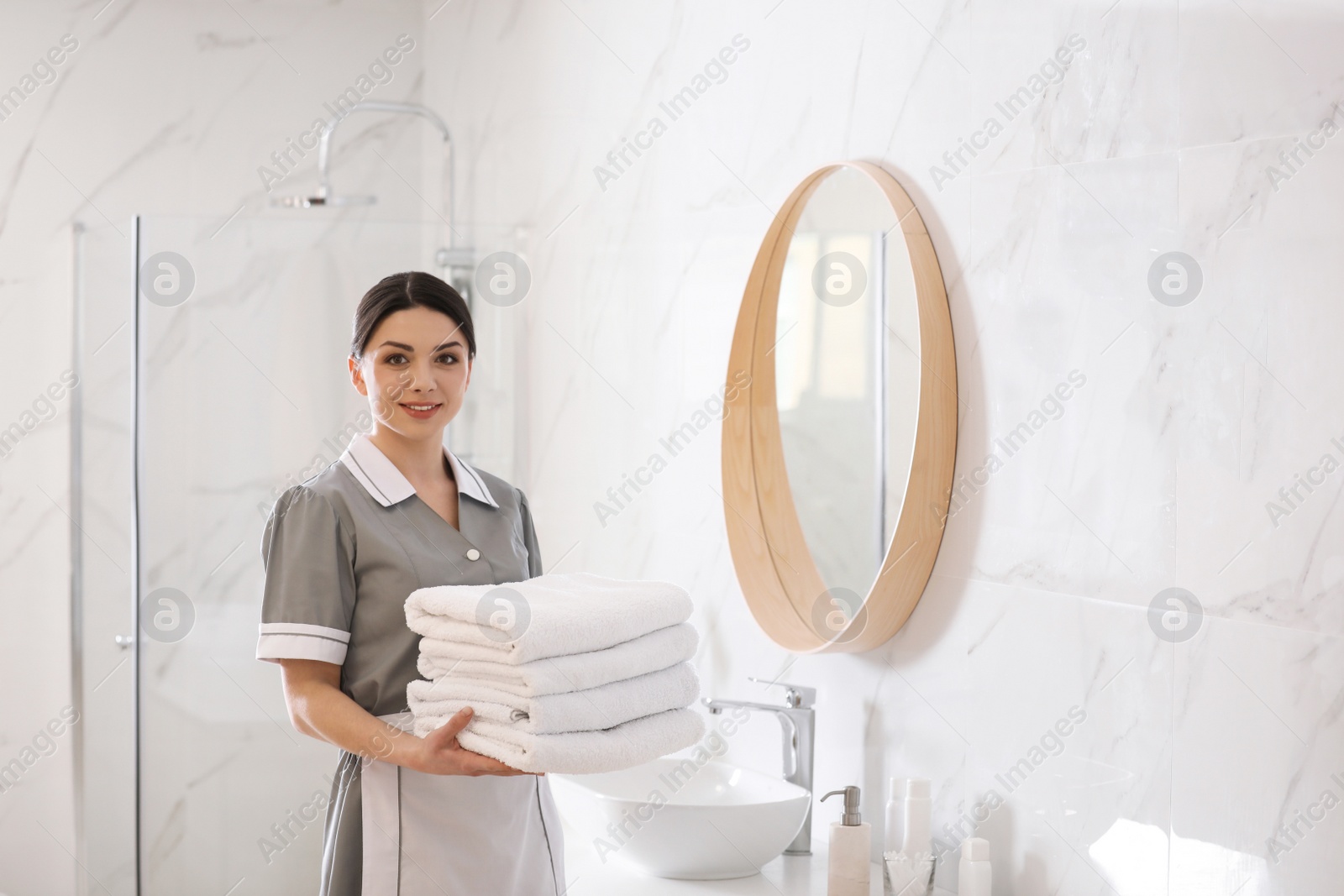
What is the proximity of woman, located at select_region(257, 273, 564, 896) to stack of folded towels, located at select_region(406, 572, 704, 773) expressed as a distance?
7cm

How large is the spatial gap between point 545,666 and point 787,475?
2.69ft

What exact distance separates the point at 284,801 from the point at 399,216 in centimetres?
151

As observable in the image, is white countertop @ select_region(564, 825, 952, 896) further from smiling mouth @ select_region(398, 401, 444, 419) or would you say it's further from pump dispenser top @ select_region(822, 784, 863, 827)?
smiling mouth @ select_region(398, 401, 444, 419)

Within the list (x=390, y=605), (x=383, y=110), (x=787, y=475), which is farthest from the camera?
(x=383, y=110)

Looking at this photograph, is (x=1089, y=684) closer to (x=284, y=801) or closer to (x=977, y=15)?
(x=977, y=15)

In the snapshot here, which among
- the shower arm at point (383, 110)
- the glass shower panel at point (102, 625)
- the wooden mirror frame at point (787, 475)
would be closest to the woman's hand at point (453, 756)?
the wooden mirror frame at point (787, 475)

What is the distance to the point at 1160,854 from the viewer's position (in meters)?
1.31

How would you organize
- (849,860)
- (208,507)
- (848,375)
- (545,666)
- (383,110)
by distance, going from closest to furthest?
(545,666)
(849,860)
(848,375)
(208,507)
(383,110)

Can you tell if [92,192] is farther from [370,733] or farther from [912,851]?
[912,851]

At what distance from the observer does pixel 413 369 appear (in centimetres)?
129

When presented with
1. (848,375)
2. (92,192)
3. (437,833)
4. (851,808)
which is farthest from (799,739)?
(92,192)

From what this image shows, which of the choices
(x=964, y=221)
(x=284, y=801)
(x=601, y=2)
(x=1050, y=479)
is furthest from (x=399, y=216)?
(x=1050, y=479)

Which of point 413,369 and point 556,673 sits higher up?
point 413,369

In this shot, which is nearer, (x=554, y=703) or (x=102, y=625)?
(x=554, y=703)
